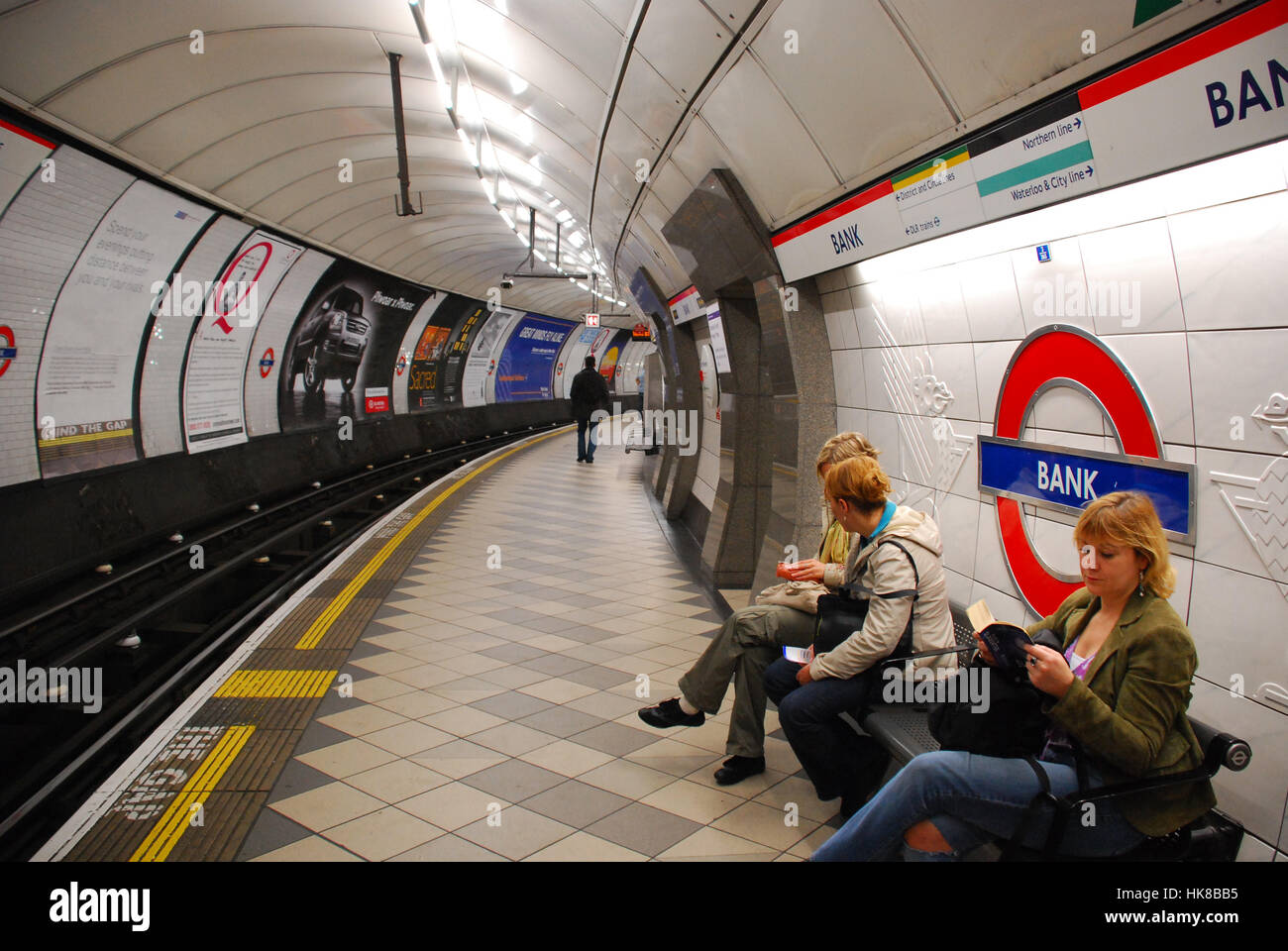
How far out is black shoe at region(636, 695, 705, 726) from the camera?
3.91m

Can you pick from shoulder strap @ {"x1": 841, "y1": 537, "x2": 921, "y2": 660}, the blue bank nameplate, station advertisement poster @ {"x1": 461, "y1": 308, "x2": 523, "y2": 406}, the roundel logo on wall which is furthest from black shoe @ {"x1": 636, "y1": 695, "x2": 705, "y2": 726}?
station advertisement poster @ {"x1": 461, "y1": 308, "x2": 523, "y2": 406}

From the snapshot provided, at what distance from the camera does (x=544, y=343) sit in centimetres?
2866

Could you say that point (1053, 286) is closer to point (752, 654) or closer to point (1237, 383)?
point (1237, 383)

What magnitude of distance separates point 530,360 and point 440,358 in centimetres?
793

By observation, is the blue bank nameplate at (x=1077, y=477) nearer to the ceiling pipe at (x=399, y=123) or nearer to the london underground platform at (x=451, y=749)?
the london underground platform at (x=451, y=749)

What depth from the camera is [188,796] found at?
3.40 meters

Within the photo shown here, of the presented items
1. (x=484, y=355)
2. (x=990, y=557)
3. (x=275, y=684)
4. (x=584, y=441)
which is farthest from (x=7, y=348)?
(x=484, y=355)

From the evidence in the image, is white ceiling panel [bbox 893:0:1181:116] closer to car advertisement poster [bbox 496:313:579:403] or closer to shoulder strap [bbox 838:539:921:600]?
shoulder strap [bbox 838:539:921:600]

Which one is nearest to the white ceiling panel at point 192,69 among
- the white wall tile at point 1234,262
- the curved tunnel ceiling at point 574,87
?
the curved tunnel ceiling at point 574,87

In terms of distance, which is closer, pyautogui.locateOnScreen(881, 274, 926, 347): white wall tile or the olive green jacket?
the olive green jacket

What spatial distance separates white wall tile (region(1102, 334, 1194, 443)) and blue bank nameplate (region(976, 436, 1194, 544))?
0.12m

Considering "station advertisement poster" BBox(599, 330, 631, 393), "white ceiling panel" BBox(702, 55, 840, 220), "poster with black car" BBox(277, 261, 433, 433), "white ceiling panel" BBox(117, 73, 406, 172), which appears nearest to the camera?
"white ceiling panel" BBox(702, 55, 840, 220)

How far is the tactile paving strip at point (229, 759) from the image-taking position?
3068 mm
